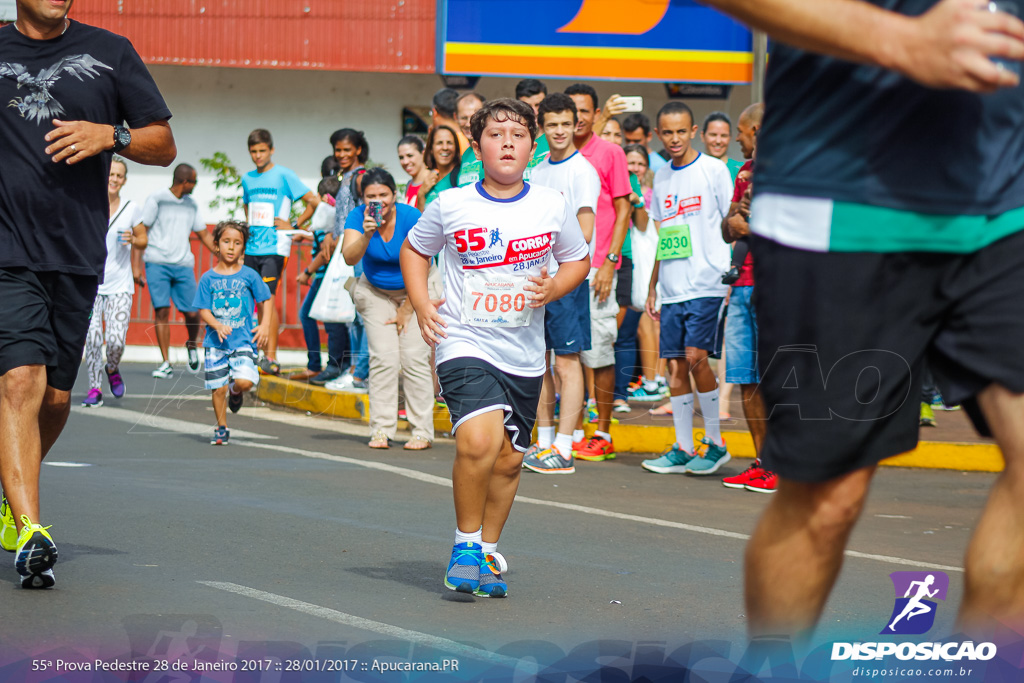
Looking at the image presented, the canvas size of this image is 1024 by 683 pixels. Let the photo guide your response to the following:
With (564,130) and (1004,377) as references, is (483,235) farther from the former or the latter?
(564,130)

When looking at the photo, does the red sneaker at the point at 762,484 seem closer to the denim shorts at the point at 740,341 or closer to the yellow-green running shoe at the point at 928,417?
the denim shorts at the point at 740,341

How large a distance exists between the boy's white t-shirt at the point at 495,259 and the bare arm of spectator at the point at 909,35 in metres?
2.78

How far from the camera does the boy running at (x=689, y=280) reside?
8477mm

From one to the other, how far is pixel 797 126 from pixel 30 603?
3019mm

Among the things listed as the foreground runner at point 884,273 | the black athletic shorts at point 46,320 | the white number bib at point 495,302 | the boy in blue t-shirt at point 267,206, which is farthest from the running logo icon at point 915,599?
the boy in blue t-shirt at point 267,206

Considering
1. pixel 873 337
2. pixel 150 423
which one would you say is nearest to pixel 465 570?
pixel 873 337

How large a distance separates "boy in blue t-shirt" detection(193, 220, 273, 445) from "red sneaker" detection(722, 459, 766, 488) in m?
3.50

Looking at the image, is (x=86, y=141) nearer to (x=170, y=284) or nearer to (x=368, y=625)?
(x=368, y=625)

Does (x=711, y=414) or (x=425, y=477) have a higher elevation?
(x=711, y=414)

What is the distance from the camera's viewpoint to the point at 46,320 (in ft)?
15.6

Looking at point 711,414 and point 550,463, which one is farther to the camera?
point 711,414

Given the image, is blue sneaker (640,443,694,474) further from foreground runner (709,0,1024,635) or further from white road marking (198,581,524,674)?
foreground runner (709,0,1024,635)

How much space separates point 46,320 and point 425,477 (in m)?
3.42

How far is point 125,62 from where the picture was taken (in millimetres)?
4953
